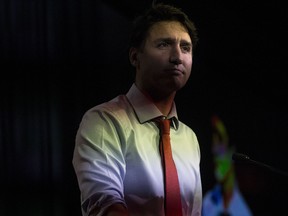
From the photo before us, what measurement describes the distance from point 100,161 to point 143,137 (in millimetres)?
125

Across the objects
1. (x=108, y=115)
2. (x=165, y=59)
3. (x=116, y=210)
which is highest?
(x=165, y=59)

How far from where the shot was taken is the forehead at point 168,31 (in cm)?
109

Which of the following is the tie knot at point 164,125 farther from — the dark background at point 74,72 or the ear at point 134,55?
the dark background at point 74,72

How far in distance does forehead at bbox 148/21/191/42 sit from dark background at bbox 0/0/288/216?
110cm

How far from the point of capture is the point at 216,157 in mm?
2586

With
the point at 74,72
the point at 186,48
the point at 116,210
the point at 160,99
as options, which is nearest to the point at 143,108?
the point at 160,99

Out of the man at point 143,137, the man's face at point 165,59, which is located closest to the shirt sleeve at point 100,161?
the man at point 143,137

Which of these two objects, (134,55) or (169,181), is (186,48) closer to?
(134,55)

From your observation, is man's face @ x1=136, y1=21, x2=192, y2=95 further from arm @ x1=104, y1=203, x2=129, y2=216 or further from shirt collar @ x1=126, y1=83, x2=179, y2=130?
arm @ x1=104, y1=203, x2=129, y2=216

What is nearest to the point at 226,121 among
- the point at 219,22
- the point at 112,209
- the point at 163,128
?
the point at 219,22

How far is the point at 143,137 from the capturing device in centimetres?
106

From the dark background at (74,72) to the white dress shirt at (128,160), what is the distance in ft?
3.55

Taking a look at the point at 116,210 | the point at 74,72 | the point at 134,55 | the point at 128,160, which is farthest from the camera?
the point at 74,72

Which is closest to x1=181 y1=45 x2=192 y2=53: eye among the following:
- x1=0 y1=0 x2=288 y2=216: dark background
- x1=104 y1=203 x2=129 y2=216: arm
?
x1=104 y1=203 x2=129 y2=216: arm
